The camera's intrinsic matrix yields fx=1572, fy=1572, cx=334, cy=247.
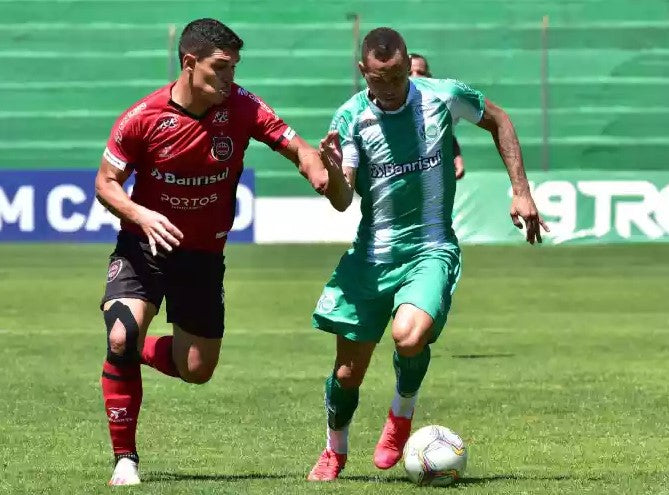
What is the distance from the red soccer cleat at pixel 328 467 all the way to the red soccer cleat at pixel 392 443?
195 mm

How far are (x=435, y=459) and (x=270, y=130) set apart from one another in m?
1.73

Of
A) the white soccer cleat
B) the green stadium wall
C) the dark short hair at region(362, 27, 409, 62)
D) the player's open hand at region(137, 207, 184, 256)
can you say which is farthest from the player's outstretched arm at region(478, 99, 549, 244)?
the green stadium wall

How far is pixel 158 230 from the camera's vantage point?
672 centimetres

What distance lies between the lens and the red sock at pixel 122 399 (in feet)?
23.5

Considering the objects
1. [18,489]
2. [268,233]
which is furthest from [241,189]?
[18,489]

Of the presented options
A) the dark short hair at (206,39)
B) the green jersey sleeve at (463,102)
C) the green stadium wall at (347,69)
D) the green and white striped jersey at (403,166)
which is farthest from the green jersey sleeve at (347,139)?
the green stadium wall at (347,69)

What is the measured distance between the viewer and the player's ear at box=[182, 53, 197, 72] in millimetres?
7125

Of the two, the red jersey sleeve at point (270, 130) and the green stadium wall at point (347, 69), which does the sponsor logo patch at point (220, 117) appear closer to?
the red jersey sleeve at point (270, 130)

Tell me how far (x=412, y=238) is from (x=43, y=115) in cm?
Result: 2156

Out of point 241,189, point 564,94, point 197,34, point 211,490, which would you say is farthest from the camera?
point 564,94

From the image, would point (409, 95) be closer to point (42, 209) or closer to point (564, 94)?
point (42, 209)

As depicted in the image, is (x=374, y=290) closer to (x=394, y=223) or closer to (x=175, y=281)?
(x=394, y=223)

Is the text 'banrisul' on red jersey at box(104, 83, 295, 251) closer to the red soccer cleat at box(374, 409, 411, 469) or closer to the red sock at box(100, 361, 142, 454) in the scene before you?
the red sock at box(100, 361, 142, 454)

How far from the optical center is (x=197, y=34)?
23.3 ft
